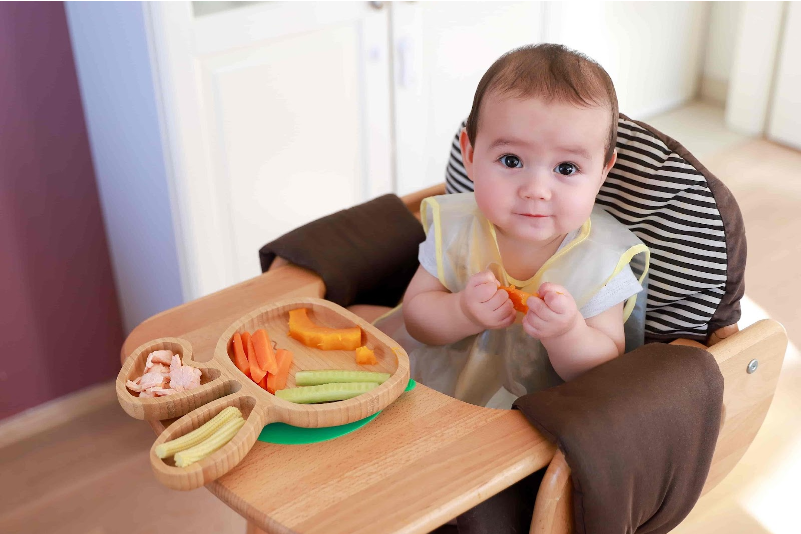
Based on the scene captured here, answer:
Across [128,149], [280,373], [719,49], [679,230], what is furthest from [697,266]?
[719,49]

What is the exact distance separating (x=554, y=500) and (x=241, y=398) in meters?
0.32

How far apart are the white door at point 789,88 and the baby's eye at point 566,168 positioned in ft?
6.49

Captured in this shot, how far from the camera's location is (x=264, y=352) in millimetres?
996

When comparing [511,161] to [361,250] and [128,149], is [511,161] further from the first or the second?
[128,149]

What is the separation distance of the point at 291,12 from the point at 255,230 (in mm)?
454

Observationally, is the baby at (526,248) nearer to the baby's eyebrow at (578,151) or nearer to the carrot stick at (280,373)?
the baby's eyebrow at (578,151)

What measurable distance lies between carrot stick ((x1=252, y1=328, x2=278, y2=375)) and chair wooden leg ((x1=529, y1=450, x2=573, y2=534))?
30cm

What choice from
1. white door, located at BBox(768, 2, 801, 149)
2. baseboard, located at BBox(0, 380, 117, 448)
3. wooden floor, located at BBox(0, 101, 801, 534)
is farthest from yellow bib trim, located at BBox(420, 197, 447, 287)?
Result: white door, located at BBox(768, 2, 801, 149)

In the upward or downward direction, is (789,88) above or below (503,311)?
below

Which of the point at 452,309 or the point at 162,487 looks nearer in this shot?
the point at 452,309

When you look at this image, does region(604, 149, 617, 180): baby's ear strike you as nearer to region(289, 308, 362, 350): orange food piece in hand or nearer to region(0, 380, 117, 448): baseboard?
region(289, 308, 362, 350): orange food piece in hand

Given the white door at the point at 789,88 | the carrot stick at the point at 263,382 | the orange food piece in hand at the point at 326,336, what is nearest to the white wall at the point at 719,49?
the white door at the point at 789,88

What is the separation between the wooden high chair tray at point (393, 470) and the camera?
81 cm

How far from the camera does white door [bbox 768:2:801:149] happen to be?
106 inches
